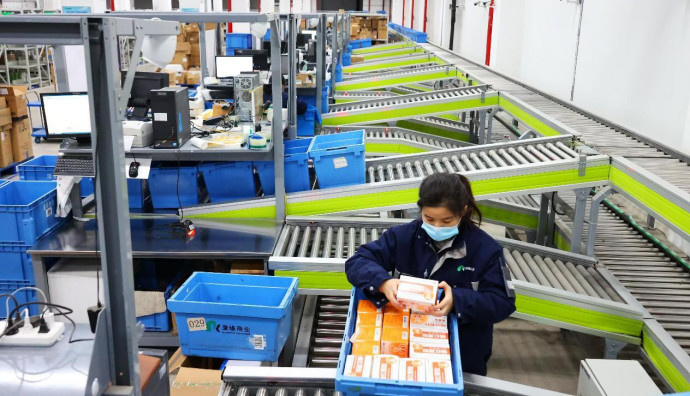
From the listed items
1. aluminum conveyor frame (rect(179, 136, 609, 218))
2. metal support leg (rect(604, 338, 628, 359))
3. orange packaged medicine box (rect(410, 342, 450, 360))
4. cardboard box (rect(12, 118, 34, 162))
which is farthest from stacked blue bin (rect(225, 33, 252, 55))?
orange packaged medicine box (rect(410, 342, 450, 360))

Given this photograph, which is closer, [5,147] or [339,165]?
[339,165]

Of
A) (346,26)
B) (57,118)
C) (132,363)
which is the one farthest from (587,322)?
(346,26)

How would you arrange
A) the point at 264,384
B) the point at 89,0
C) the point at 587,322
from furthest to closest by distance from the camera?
the point at 89,0 → the point at 587,322 → the point at 264,384

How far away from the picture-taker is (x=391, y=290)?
2.24 meters

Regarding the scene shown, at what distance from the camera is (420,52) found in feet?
48.3

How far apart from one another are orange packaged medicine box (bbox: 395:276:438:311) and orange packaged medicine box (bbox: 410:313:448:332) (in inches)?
3.0

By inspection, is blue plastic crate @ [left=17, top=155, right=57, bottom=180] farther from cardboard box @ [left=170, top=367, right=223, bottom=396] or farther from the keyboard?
cardboard box @ [left=170, top=367, right=223, bottom=396]

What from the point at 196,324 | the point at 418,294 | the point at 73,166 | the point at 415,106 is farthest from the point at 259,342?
the point at 415,106

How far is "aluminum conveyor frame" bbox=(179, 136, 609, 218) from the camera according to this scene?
450cm

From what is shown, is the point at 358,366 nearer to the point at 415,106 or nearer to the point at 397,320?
the point at 397,320

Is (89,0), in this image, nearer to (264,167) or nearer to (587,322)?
(264,167)

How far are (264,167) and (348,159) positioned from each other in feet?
2.42

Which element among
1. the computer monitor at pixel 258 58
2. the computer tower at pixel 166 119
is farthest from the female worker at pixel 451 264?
the computer monitor at pixel 258 58

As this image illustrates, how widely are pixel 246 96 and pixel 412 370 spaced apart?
4.56m
